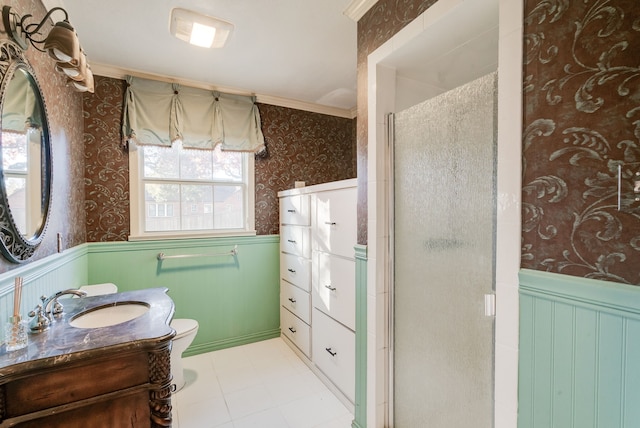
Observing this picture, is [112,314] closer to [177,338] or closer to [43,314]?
[43,314]

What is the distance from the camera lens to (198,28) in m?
1.83

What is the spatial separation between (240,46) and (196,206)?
147 cm

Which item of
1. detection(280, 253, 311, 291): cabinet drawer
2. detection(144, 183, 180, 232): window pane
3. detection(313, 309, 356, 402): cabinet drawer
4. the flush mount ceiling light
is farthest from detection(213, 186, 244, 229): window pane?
the flush mount ceiling light

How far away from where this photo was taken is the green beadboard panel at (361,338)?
1715 millimetres

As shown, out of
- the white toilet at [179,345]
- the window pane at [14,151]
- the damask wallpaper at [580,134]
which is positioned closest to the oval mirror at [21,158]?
the window pane at [14,151]

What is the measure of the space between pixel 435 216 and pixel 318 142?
2190 millimetres

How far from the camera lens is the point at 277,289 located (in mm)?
3137

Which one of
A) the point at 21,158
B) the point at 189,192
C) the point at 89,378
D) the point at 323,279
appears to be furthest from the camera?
the point at 189,192

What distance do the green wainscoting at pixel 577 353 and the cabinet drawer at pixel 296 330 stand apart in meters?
1.83

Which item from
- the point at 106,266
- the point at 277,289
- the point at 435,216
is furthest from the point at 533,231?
the point at 106,266

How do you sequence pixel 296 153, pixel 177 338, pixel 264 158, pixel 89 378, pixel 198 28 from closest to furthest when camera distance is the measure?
pixel 89 378 < pixel 198 28 < pixel 177 338 < pixel 264 158 < pixel 296 153

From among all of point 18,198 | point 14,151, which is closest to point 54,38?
point 14,151

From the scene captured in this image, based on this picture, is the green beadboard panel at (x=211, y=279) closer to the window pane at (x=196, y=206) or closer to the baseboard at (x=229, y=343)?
the baseboard at (x=229, y=343)

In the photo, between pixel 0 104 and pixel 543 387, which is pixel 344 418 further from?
pixel 0 104
